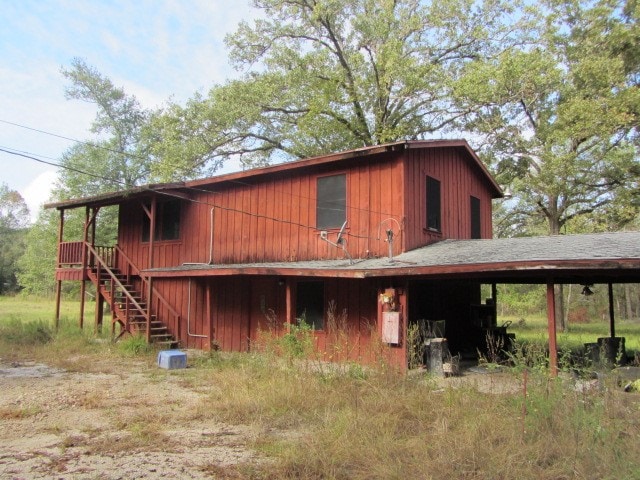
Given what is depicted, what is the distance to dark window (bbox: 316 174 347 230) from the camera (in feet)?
41.6

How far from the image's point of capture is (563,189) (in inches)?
781

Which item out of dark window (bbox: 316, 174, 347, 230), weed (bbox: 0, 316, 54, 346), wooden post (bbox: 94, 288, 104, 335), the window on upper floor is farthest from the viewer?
wooden post (bbox: 94, 288, 104, 335)

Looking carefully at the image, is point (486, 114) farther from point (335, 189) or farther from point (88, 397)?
point (88, 397)

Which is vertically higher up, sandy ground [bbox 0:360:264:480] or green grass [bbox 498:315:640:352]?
green grass [bbox 498:315:640:352]

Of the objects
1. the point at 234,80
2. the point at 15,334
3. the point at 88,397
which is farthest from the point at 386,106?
the point at 88,397

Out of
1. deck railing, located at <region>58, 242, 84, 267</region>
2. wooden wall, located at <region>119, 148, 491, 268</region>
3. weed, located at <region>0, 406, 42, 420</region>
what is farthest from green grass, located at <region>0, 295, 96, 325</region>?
weed, located at <region>0, 406, 42, 420</region>

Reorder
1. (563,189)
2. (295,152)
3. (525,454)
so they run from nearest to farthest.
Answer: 1. (525,454)
2. (563,189)
3. (295,152)

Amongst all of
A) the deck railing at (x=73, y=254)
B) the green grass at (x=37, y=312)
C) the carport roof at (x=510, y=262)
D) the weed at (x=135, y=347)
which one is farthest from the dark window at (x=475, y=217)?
the green grass at (x=37, y=312)

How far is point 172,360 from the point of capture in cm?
1132

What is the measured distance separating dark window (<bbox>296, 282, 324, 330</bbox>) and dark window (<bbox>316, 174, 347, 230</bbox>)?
1.53 m

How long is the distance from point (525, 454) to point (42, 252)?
141 ft

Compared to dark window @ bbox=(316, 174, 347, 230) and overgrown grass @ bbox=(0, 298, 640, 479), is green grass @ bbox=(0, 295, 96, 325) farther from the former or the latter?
overgrown grass @ bbox=(0, 298, 640, 479)

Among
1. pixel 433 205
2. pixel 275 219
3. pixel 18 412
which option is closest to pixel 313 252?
pixel 275 219

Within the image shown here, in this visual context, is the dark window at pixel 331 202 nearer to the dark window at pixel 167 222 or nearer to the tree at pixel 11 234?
the dark window at pixel 167 222
